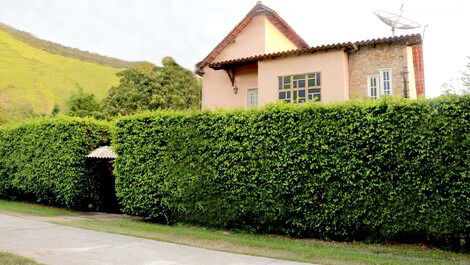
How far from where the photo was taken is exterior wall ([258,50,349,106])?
14.9m

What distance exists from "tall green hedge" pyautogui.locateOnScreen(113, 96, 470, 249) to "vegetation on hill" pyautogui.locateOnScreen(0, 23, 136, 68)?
56.2 metres

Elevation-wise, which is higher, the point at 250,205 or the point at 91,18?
the point at 91,18

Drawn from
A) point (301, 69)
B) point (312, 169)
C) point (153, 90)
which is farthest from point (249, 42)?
point (153, 90)

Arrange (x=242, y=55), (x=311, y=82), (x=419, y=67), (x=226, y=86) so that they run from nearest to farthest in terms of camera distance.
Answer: (x=311, y=82)
(x=226, y=86)
(x=419, y=67)
(x=242, y=55)

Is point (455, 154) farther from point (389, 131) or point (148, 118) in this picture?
point (148, 118)

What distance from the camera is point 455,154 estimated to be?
7.26 meters

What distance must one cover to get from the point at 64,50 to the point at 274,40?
5913 centimetres

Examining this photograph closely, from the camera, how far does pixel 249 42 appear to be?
19.7 m

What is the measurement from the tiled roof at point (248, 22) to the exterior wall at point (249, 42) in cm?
20

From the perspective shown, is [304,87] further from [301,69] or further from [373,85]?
[373,85]

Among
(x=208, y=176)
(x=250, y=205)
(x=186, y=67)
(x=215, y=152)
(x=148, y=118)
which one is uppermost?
(x=186, y=67)

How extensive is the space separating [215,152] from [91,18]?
95.1 feet

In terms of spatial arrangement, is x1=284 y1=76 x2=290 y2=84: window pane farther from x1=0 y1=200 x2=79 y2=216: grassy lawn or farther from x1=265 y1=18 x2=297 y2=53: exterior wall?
Answer: x1=0 y1=200 x2=79 y2=216: grassy lawn

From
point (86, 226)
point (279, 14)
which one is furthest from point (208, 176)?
point (279, 14)
